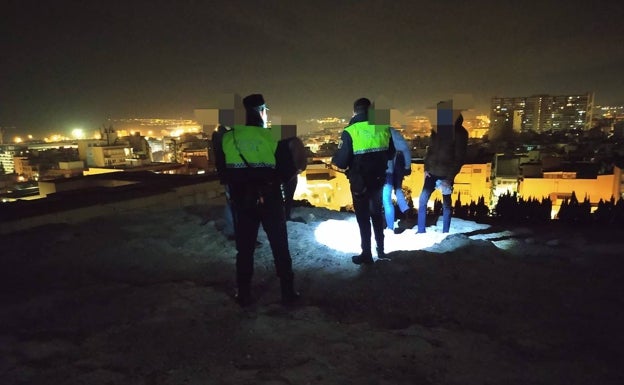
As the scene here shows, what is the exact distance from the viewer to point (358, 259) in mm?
4652

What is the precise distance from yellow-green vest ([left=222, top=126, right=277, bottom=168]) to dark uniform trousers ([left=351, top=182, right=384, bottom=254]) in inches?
62.9

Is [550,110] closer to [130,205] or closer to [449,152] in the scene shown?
[449,152]

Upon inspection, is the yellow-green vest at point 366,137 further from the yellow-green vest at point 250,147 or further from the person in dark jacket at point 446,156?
the person in dark jacket at point 446,156

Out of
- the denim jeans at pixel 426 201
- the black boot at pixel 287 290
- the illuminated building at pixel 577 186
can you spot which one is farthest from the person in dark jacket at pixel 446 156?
the illuminated building at pixel 577 186

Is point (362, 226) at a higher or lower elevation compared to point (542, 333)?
higher

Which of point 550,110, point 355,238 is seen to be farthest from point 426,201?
point 550,110

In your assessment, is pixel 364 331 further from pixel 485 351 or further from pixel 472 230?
pixel 472 230

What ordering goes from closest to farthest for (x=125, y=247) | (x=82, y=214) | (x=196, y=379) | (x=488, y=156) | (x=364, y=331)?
(x=196, y=379), (x=364, y=331), (x=125, y=247), (x=82, y=214), (x=488, y=156)

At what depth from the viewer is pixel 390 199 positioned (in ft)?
20.1

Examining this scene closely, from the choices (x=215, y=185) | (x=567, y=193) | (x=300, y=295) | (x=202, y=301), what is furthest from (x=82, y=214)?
(x=567, y=193)

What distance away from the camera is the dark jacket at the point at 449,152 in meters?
5.88

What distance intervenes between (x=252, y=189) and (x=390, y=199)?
324 centimetres

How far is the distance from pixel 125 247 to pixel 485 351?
469 cm

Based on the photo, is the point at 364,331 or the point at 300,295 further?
the point at 300,295
